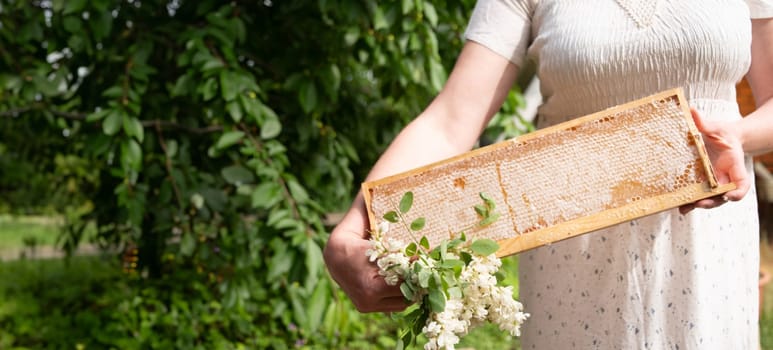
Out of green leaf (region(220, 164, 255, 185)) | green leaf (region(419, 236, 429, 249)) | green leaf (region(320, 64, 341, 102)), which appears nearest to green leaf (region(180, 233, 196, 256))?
green leaf (region(220, 164, 255, 185))

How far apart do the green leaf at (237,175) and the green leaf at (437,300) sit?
204cm

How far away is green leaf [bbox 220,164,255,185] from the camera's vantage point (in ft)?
8.93

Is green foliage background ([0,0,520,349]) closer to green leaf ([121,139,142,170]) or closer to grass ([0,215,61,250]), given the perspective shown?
green leaf ([121,139,142,170])

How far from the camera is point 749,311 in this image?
3.57ft

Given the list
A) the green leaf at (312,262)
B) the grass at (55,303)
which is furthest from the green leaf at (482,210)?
the grass at (55,303)

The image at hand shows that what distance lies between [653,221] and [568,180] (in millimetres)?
263

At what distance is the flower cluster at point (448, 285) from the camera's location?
79 centimetres

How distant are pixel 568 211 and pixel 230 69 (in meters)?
2.04

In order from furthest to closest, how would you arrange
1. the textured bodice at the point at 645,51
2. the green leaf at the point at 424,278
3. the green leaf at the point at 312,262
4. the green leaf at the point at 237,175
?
the green leaf at the point at 237,175
the green leaf at the point at 312,262
the textured bodice at the point at 645,51
the green leaf at the point at 424,278

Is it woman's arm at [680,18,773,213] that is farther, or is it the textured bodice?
the textured bodice

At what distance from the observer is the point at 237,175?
2734 mm

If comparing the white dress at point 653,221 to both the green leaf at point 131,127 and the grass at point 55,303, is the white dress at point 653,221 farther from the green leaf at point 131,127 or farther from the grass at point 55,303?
the grass at point 55,303

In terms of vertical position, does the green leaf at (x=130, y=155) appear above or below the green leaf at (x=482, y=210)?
below

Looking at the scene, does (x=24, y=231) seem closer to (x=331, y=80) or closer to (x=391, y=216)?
(x=331, y=80)
